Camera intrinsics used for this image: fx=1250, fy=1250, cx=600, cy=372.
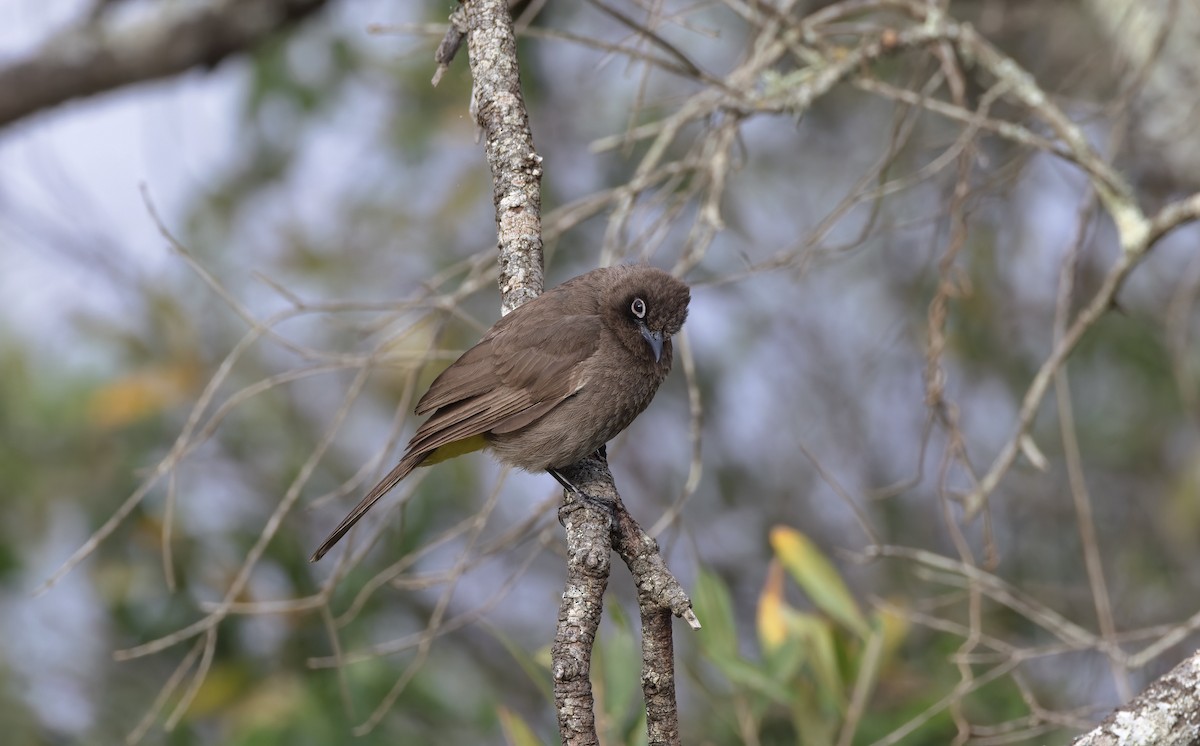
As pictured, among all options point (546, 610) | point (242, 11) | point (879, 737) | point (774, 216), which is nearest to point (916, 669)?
point (879, 737)

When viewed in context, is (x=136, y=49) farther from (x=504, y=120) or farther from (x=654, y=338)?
(x=654, y=338)

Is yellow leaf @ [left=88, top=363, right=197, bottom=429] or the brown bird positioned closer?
the brown bird

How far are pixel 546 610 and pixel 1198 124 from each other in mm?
3902

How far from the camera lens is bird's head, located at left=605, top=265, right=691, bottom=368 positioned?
383cm

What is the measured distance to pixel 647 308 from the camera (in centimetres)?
386

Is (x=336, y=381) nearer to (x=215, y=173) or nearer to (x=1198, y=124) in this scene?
(x=215, y=173)

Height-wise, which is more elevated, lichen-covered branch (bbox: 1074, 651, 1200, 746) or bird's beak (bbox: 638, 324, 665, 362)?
bird's beak (bbox: 638, 324, 665, 362)

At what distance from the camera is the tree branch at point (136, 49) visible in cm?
611

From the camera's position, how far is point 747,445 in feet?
23.4

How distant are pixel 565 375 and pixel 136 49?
3563 millimetres

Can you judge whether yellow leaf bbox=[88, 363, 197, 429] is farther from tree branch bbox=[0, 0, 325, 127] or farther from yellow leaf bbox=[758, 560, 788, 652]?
yellow leaf bbox=[758, 560, 788, 652]

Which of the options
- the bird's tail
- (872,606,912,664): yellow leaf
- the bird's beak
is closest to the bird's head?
the bird's beak

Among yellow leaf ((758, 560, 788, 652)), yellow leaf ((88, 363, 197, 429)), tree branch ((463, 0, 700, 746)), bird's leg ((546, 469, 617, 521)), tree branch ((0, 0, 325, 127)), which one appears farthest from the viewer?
tree branch ((0, 0, 325, 127))

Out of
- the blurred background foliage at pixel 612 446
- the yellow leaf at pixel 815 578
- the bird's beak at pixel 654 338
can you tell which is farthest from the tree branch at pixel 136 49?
the yellow leaf at pixel 815 578
